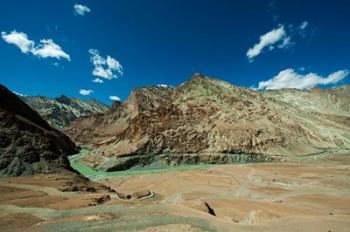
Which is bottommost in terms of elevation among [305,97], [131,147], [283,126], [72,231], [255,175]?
[72,231]

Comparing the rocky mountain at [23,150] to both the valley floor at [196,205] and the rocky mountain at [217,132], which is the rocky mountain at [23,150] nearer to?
the valley floor at [196,205]

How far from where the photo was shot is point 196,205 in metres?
26.3

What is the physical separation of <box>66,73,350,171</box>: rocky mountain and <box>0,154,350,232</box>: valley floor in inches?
1071

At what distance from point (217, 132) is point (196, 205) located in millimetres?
64373

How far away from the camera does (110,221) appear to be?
20.5 metres

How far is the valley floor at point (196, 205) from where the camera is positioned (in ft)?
65.6

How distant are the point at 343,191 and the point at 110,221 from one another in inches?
1171

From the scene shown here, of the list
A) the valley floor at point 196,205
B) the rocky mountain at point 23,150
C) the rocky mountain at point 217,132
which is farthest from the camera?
the rocky mountain at point 217,132

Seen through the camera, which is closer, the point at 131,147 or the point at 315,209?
the point at 315,209

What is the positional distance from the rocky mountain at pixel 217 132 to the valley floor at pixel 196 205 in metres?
27.2

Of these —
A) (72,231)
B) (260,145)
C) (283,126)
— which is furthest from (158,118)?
(72,231)

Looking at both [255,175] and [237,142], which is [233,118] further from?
[255,175]

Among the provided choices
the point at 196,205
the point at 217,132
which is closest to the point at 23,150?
the point at 196,205

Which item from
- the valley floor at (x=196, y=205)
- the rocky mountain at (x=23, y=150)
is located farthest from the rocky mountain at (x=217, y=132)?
the rocky mountain at (x=23, y=150)
